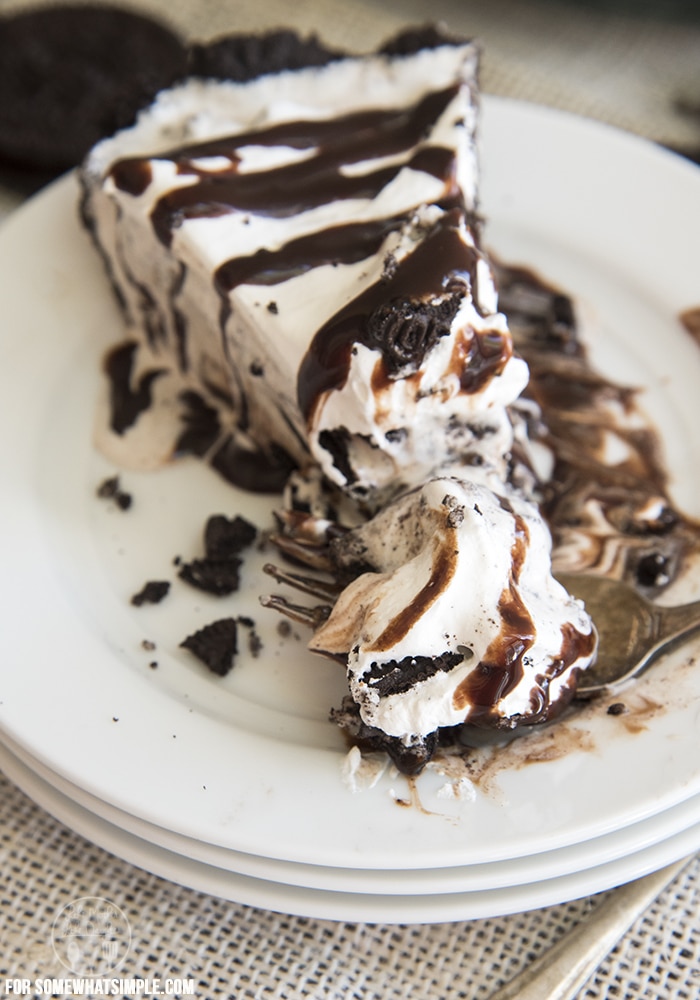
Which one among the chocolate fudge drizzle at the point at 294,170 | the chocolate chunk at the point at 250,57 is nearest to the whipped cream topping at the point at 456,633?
the chocolate fudge drizzle at the point at 294,170

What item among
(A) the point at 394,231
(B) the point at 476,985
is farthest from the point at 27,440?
(B) the point at 476,985

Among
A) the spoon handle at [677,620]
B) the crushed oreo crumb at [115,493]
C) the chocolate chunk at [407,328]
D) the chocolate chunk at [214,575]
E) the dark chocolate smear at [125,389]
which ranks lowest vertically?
the chocolate chunk at [214,575]

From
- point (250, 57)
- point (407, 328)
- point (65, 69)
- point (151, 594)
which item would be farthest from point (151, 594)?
point (65, 69)

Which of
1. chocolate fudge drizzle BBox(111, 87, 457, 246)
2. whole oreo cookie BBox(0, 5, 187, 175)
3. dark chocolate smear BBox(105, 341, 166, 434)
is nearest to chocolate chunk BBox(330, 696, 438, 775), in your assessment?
dark chocolate smear BBox(105, 341, 166, 434)

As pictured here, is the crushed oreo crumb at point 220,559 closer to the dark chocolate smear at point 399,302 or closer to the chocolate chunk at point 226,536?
the chocolate chunk at point 226,536

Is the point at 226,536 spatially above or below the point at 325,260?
below

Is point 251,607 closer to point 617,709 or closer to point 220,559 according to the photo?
point 220,559

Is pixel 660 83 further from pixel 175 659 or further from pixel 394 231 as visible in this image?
pixel 175 659
